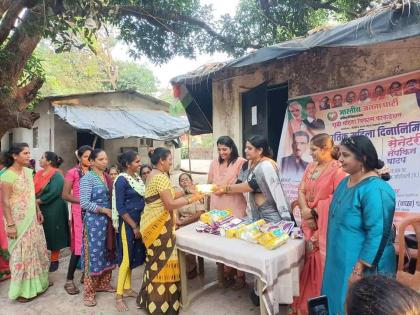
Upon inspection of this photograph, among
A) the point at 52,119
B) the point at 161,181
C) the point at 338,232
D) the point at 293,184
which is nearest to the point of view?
the point at 338,232

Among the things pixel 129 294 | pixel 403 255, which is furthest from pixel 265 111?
pixel 129 294

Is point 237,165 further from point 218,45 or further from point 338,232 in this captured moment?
point 218,45

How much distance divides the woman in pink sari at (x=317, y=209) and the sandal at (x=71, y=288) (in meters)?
2.60

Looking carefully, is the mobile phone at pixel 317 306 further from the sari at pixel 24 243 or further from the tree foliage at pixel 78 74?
the tree foliage at pixel 78 74

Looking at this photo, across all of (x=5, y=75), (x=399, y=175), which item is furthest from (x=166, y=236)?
(x=5, y=75)

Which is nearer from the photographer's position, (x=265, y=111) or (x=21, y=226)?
(x=21, y=226)

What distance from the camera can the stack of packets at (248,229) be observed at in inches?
114

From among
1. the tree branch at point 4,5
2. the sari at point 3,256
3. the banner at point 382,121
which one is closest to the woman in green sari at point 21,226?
the sari at point 3,256

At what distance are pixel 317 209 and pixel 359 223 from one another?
2.34 feet

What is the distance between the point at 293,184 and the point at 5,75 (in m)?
4.76

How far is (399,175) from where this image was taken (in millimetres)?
3537

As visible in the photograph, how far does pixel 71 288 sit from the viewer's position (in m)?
4.14

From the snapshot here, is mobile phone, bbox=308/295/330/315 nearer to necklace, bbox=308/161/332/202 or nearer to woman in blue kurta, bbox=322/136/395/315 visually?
woman in blue kurta, bbox=322/136/395/315

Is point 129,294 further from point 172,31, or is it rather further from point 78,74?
point 78,74
